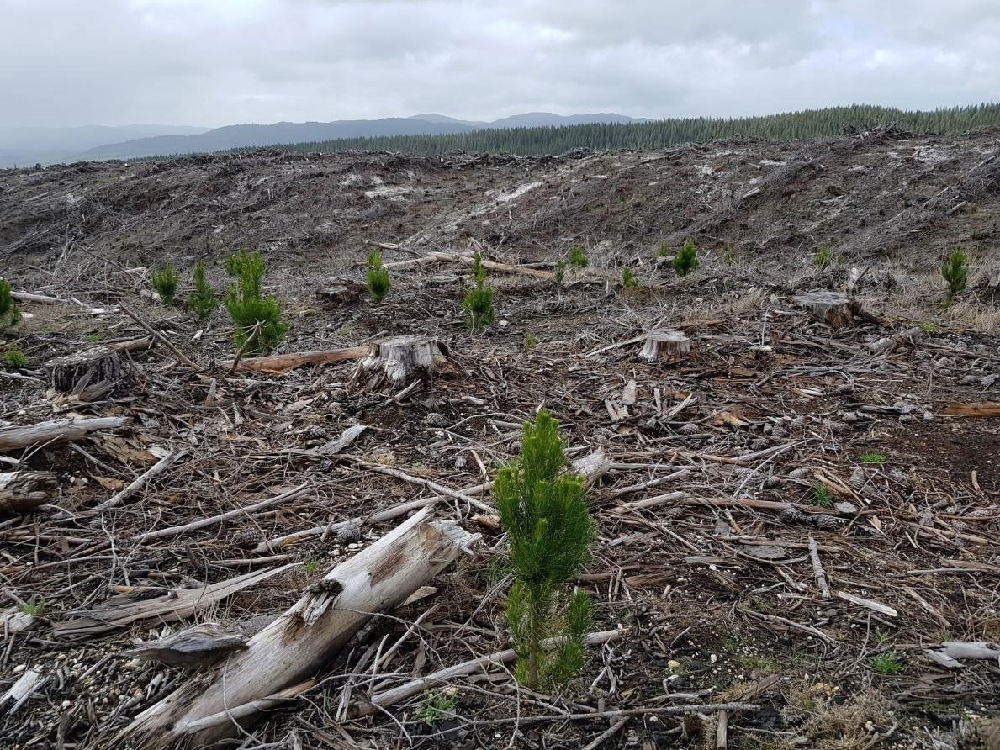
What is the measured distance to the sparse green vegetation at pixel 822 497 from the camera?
4.00 meters

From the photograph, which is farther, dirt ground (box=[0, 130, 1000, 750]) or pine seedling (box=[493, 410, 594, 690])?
dirt ground (box=[0, 130, 1000, 750])

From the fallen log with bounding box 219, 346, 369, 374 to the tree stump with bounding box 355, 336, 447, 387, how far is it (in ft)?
3.85

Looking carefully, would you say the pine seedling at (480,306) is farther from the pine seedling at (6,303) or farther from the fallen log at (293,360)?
the pine seedling at (6,303)

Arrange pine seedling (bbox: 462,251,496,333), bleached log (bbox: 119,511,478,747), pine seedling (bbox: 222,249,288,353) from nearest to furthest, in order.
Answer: bleached log (bbox: 119,511,478,747) < pine seedling (bbox: 222,249,288,353) < pine seedling (bbox: 462,251,496,333)

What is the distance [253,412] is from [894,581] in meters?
→ 4.79

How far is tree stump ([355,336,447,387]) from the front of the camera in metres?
5.58

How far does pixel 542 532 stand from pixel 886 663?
168cm

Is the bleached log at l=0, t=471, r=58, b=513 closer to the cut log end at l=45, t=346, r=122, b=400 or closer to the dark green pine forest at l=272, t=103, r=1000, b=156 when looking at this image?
the cut log end at l=45, t=346, r=122, b=400

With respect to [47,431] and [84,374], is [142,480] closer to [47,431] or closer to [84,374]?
[47,431]

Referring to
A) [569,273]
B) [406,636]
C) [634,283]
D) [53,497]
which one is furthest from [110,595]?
[569,273]

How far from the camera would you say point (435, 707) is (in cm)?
250

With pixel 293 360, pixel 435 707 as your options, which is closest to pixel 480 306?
pixel 293 360

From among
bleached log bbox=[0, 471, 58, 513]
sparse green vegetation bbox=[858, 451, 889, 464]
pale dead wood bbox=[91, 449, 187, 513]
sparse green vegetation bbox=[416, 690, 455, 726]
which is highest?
bleached log bbox=[0, 471, 58, 513]

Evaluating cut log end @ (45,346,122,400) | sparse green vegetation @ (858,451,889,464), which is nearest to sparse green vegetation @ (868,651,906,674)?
sparse green vegetation @ (858,451,889,464)
